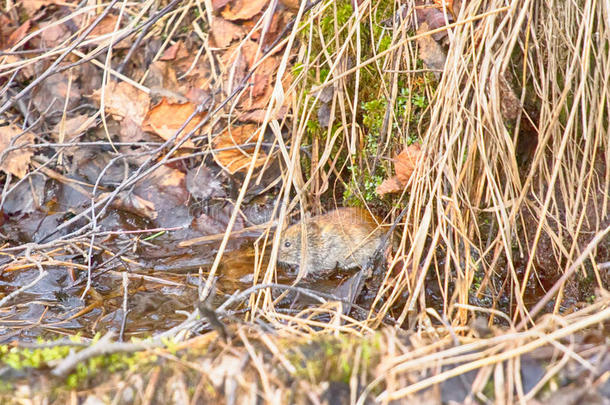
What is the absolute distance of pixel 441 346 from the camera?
1751 millimetres

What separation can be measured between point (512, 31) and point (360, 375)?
1.64 metres

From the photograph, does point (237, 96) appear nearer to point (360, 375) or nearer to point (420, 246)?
point (420, 246)

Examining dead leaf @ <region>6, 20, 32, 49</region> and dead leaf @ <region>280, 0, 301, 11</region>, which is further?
dead leaf @ <region>6, 20, 32, 49</region>

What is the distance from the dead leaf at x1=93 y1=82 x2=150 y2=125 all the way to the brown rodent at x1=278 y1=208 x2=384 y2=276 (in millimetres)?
1435

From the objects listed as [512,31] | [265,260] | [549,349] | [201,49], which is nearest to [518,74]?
[512,31]

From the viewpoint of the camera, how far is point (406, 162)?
309 cm

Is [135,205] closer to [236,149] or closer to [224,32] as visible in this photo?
[236,149]

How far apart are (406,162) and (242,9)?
1.85 meters

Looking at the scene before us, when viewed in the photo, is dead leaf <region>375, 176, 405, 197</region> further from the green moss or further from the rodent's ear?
the rodent's ear

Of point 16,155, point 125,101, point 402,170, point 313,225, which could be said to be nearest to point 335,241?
point 313,225

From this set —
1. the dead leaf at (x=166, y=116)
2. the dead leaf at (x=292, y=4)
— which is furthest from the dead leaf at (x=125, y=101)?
the dead leaf at (x=292, y=4)

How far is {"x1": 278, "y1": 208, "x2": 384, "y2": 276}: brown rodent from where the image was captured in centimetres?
Result: 345

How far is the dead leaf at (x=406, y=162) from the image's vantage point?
3.05 metres

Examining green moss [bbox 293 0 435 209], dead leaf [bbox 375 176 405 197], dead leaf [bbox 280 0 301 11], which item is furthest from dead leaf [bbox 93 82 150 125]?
dead leaf [bbox 375 176 405 197]
